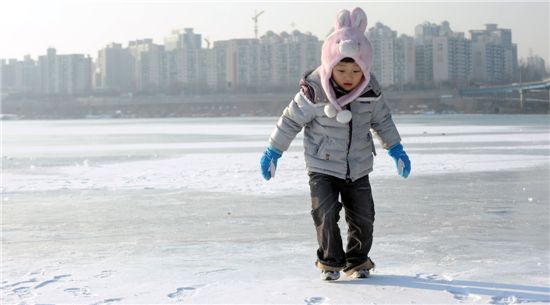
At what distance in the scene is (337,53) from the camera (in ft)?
14.7

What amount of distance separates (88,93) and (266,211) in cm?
13292

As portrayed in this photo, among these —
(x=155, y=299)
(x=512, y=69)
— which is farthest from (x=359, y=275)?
(x=512, y=69)

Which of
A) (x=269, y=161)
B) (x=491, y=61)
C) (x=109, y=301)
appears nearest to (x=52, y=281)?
(x=109, y=301)

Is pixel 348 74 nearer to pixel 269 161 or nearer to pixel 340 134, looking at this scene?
pixel 340 134

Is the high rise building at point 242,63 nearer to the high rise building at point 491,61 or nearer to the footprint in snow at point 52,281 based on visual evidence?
the high rise building at point 491,61

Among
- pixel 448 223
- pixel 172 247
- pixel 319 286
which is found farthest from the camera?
pixel 448 223

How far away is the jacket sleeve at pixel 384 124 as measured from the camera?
15.3ft

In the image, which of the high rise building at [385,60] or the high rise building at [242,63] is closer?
the high rise building at [385,60]

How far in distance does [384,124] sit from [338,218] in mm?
597

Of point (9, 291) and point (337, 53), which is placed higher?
point (337, 53)

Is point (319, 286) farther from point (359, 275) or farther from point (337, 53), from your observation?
point (337, 53)

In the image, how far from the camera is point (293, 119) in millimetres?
Answer: 4586

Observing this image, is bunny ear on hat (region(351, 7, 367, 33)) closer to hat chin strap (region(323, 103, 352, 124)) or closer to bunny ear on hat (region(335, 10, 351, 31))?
bunny ear on hat (region(335, 10, 351, 31))

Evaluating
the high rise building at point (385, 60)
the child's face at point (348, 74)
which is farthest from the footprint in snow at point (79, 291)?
the high rise building at point (385, 60)
